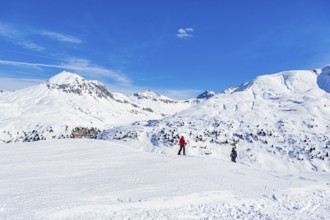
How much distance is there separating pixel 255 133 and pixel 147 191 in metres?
115

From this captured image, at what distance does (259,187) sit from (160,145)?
95.5m

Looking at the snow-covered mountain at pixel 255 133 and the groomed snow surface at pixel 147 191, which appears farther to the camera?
the snow-covered mountain at pixel 255 133

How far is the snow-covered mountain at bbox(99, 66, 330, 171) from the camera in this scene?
338 feet

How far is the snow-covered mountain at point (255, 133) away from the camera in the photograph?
338 ft

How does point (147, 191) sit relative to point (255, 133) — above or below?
below

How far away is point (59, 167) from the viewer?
69.2 feet

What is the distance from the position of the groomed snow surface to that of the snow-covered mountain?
267ft

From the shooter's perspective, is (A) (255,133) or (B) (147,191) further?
(A) (255,133)

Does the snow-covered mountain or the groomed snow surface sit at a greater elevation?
the snow-covered mountain

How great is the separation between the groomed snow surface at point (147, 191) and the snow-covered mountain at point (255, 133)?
267 feet

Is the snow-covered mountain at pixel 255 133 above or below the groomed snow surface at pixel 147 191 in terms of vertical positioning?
above

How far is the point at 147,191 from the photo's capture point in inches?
596

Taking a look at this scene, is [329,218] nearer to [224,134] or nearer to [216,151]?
[216,151]

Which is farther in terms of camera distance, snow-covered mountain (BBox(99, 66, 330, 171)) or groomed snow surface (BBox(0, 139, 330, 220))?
snow-covered mountain (BBox(99, 66, 330, 171))
